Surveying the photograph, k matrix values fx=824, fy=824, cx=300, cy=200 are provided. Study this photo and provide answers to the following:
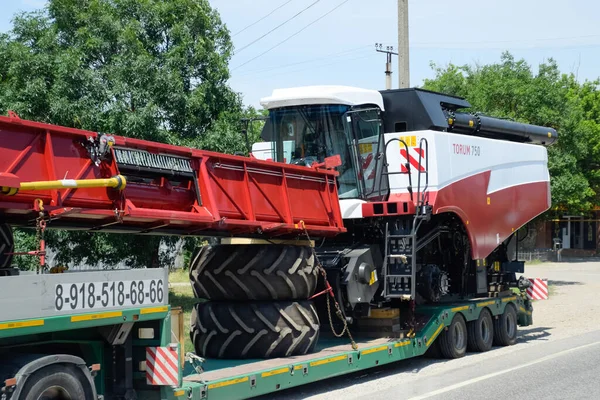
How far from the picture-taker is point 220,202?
30.6 feet

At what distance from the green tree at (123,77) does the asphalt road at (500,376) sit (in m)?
7.30

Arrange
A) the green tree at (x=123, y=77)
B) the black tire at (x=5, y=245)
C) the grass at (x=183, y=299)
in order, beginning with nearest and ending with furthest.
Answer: the black tire at (x=5, y=245), the green tree at (x=123, y=77), the grass at (x=183, y=299)

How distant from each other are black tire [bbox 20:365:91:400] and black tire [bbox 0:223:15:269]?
48.8 inches

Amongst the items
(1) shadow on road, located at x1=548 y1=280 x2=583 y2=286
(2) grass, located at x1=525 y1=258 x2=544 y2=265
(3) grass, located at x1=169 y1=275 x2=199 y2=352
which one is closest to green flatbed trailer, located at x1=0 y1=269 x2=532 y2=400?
(3) grass, located at x1=169 y1=275 x2=199 y2=352

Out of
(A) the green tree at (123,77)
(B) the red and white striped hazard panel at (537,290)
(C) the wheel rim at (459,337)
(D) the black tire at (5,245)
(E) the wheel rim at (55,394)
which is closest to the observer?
(E) the wheel rim at (55,394)

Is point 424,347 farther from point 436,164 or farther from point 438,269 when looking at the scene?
point 436,164

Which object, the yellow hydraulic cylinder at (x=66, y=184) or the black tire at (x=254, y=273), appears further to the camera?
the black tire at (x=254, y=273)

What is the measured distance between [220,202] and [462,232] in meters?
6.68

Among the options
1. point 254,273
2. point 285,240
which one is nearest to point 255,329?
point 254,273

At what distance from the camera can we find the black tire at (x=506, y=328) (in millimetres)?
15570

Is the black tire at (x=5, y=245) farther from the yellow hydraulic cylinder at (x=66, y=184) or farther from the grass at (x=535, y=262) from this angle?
the grass at (x=535, y=262)

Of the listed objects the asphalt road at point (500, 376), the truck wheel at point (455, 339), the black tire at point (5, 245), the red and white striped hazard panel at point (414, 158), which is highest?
the red and white striped hazard panel at point (414, 158)

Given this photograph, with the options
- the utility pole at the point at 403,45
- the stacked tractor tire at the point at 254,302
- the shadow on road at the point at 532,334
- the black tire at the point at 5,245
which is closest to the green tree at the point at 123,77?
the utility pole at the point at 403,45

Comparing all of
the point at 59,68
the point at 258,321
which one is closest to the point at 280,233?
the point at 258,321
